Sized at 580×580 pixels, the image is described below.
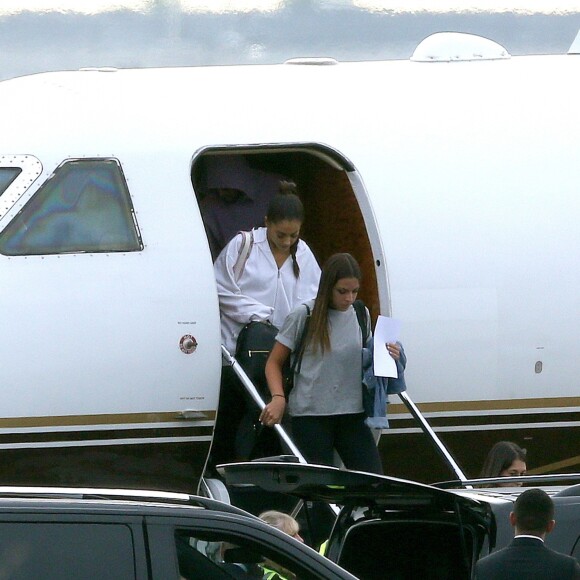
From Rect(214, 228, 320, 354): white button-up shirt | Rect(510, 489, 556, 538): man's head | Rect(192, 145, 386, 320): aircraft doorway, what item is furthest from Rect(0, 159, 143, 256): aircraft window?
Rect(510, 489, 556, 538): man's head

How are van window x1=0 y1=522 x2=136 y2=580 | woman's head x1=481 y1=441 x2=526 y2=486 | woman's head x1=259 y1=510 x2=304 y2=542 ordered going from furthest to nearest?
woman's head x1=481 y1=441 x2=526 y2=486, woman's head x1=259 y1=510 x2=304 y2=542, van window x1=0 y1=522 x2=136 y2=580

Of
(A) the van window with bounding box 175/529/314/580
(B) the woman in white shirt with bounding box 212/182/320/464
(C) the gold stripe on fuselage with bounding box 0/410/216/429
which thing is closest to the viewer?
(A) the van window with bounding box 175/529/314/580

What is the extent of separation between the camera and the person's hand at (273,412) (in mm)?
8297

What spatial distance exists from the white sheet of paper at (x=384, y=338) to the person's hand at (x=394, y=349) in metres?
Result: 0.02

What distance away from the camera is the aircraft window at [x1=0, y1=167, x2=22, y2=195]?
848cm

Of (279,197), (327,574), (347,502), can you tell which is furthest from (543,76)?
(327,574)

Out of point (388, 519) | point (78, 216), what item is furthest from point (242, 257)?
point (388, 519)

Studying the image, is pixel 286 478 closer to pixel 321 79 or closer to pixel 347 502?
pixel 347 502

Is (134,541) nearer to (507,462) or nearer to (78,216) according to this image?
(507,462)

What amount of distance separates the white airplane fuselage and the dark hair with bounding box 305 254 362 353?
0.59m

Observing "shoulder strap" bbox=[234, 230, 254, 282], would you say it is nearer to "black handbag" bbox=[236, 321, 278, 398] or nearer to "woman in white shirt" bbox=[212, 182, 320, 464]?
"woman in white shirt" bbox=[212, 182, 320, 464]

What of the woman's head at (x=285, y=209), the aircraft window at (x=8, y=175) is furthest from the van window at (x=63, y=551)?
the woman's head at (x=285, y=209)

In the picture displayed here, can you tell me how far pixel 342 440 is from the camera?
28.2 ft

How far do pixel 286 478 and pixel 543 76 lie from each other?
487 centimetres
